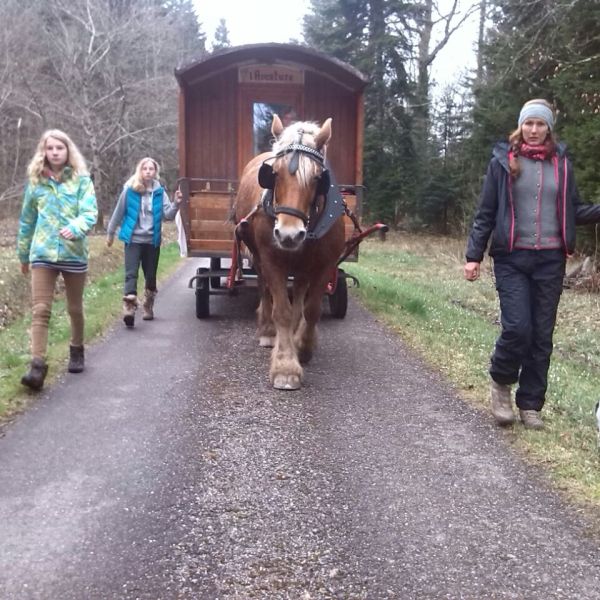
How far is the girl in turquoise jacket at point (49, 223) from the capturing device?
5195 mm

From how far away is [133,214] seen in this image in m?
7.91

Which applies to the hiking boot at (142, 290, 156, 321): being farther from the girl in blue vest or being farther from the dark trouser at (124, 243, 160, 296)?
the girl in blue vest

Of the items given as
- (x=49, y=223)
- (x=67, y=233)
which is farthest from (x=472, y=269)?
(x=49, y=223)

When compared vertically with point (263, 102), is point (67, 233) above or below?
below

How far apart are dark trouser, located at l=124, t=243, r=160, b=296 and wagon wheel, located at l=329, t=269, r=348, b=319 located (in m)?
2.29

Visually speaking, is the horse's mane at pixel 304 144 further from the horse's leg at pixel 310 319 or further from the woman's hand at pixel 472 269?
the woman's hand at pixel 472 269

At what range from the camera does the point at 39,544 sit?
291 centimetres

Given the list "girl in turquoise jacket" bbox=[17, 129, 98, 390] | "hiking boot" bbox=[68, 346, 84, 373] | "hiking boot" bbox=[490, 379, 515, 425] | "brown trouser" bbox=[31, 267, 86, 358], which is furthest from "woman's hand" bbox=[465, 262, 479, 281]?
"hiking boot" bbox=[68, 346, 84, 373]

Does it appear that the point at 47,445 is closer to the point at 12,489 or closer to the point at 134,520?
the point at 12,489

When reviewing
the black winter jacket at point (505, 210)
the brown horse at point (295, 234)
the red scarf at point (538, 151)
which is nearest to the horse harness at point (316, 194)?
the brown horse at point (295, 234)

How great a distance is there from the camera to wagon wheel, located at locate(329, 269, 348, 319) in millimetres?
8398

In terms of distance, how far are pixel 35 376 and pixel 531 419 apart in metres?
3.68

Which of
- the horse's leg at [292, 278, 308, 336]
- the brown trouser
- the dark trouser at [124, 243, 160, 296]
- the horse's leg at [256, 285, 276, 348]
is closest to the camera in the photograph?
the brown trouser

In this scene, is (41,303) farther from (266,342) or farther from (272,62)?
(272,62)
